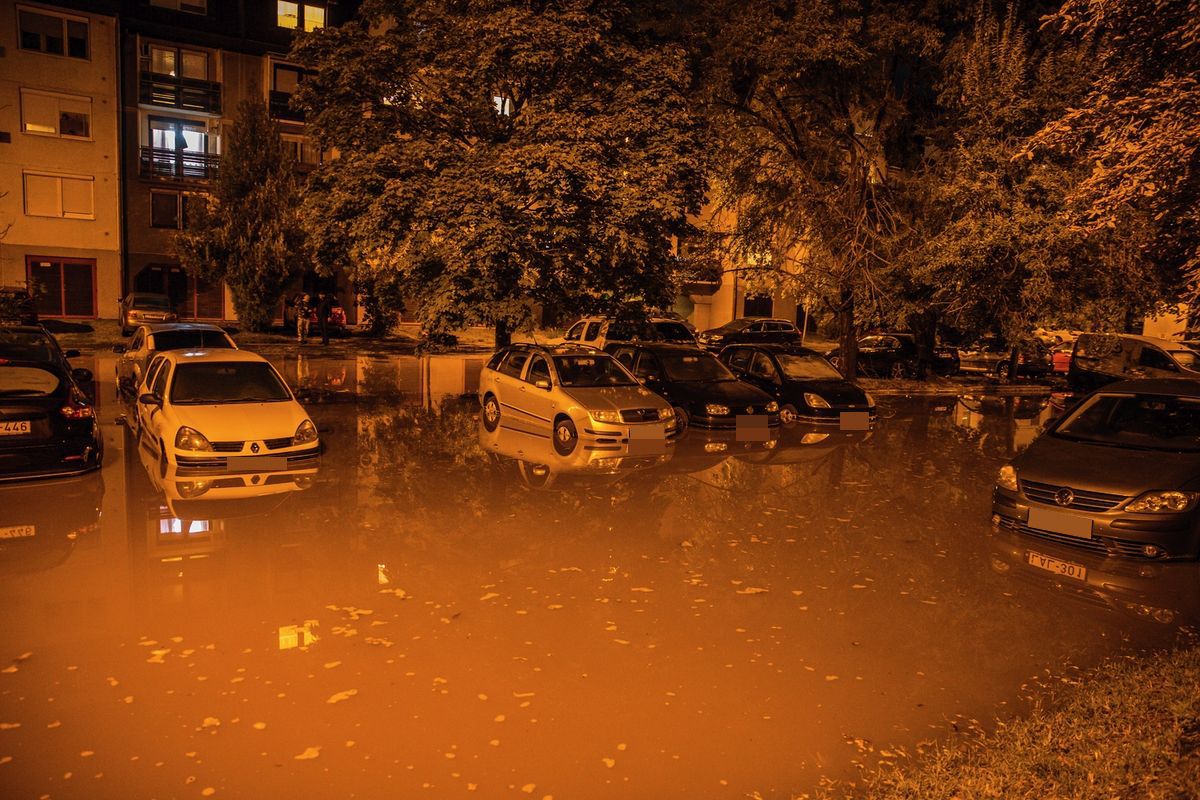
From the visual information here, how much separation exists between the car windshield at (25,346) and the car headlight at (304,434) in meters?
3.66

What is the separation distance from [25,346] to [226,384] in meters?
3.03

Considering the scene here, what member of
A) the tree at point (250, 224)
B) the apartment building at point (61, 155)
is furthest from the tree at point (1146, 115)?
the apartment building at point (61, 155)

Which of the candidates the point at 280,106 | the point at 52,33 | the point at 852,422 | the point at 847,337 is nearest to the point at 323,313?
the point at 280,106

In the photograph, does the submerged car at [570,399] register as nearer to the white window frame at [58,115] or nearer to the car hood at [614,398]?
the car hood at [614,398]

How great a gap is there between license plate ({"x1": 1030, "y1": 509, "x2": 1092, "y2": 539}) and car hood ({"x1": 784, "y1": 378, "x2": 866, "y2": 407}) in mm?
8636

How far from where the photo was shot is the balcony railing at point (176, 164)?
37469mm

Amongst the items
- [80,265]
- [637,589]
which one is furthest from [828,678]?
[80,265]

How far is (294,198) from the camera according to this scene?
31297mm

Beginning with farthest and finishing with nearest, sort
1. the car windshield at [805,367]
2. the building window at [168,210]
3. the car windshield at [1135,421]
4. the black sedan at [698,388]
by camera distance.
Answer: the building window at [168,210] < the car windshield at [805,367] < the black sedan at [698,388] < the car windshield at [1135,421]

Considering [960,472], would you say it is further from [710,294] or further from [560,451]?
[710,294]

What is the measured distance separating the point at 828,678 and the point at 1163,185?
6.36 meters

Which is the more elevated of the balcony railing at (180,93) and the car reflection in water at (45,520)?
the balcony railing at (180,93)

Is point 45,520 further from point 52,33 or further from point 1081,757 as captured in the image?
point 52,33

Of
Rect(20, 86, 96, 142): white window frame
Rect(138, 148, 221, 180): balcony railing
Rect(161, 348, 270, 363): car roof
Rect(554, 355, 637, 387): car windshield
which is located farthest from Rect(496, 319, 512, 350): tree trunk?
Rect(20, 86, 96, 142): white window frame
